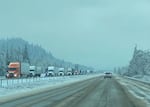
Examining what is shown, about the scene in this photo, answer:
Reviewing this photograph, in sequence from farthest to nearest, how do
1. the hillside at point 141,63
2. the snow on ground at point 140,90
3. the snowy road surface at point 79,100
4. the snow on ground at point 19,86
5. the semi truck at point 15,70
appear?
the hillside at point 141,63, the semi truck at point 15,70, the snow on ground at point 19,86, the snow on ground at point 140,90, the snowy road surface at point 79,100

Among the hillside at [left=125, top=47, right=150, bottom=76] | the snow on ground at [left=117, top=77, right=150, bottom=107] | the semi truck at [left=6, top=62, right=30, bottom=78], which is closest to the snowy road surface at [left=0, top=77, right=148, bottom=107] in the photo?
the snow on ground at [left=117, top=77, right=150, bottom=107]

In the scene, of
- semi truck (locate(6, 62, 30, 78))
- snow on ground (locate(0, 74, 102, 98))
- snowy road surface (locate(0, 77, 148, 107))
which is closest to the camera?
snowy road surface (locate(0, 77, 148, 107))

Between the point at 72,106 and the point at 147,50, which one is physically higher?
the point at 147,50

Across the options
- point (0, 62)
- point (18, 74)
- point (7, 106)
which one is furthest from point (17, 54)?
point (7, 106)

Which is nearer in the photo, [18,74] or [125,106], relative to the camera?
[125,106]

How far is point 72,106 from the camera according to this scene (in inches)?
832

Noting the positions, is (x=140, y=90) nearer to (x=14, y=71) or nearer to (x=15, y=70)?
(x=14, y=71)

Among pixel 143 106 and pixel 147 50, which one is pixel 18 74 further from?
pixel 147 50

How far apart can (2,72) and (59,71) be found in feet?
67.3

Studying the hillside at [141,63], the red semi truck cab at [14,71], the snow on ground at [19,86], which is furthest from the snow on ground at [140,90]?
the hillside at [141,63]

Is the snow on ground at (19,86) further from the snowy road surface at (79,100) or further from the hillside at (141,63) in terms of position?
the hillside at (141,63)

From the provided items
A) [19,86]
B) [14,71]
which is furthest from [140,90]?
[14,71]

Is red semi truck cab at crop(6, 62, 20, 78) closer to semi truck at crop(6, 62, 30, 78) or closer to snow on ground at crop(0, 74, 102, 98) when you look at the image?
semi truck at crop(6, 62, 30, 78)

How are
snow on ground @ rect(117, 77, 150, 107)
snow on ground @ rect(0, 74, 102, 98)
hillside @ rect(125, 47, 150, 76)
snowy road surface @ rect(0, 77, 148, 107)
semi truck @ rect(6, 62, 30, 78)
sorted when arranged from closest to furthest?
snowy road surface @ rect(0, 77, 148, 107) → snow on ground @ rect(117, 77, 150, 107) → snow on ground @ rect(0, 74, 102, 98) → semi truck @ rect(6, 62, 30, 78) → hillside @ rect(125, 47, 150, 76)
